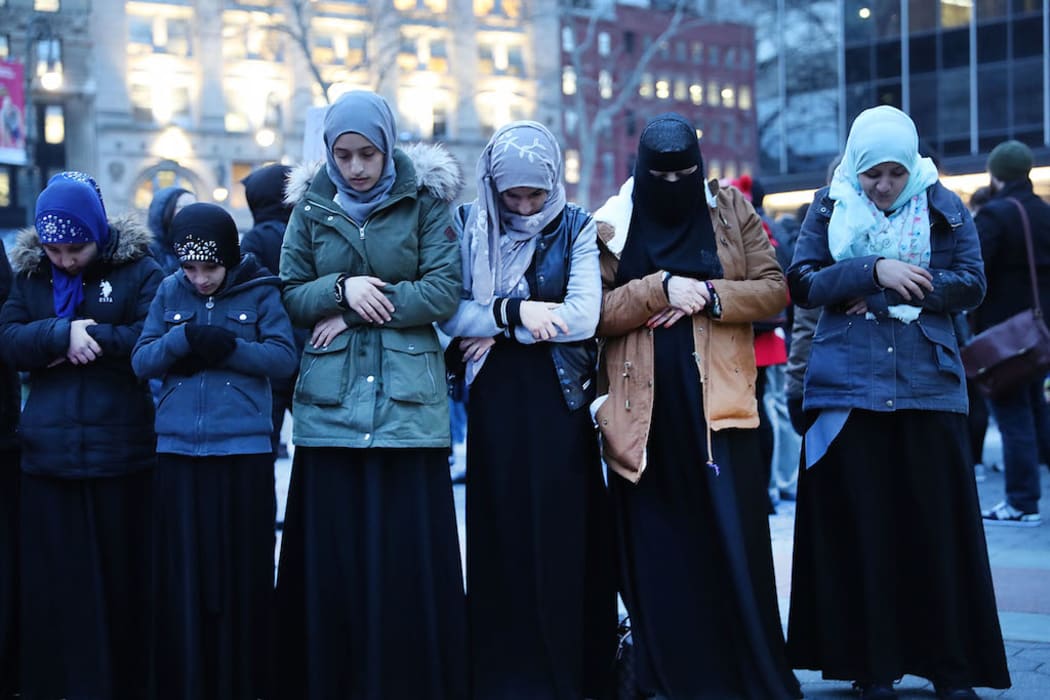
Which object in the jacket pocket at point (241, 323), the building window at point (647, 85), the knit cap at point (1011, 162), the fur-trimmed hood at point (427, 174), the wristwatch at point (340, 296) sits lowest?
the jacket pocket at point (241, 323)

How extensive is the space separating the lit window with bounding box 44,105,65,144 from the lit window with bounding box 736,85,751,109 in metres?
55.4

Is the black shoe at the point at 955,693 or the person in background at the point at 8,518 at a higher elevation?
the person in background at the point at 8,518

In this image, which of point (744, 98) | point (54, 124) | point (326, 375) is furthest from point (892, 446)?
point (744, 98)

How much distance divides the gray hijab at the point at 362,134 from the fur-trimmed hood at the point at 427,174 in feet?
0.34

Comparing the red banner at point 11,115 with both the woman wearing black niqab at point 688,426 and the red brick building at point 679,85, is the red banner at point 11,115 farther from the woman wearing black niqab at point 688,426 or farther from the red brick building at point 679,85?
the red brick building at point 679,85

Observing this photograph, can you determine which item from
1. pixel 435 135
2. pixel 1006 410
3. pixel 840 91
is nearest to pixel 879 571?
pixel 1006 410

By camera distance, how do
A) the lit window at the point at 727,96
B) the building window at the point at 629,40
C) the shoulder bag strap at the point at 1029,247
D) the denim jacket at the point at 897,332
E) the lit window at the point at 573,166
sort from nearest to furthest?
the denim jacket at the point at 897,332 → the shoulder bag strap at the point at 1029,247 → the lit window at the point at 573,166 → the building window at the point at 629,40 → the lit window at the point at 727,96

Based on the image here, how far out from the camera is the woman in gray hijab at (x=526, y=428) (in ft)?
15.6

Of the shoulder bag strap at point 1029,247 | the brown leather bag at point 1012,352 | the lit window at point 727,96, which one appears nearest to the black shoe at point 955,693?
Result: the brown leather bag at point 1012,352

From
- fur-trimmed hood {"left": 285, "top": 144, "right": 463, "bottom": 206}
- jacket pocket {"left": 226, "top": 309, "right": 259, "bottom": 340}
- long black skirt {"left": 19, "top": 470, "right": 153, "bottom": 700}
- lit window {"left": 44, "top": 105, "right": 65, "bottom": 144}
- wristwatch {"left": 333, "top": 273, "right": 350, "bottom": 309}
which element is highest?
lit window {"left": 44, "top": 105, "right": 65, "bottom": 144}

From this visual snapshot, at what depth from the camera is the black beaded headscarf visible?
469cm

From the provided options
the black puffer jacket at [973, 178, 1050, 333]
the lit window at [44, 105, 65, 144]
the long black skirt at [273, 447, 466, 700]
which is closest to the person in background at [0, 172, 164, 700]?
the long black skirt at [273, 447, 466, 700]

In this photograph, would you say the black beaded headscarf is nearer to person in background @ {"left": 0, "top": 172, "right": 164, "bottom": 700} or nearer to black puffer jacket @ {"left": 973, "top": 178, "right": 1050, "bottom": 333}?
person in background @ {"left": 0, "top": 172, "right": 164, "bottom": 700}

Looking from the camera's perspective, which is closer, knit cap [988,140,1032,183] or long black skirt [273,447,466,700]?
long black skirt [273,447,466,700]
